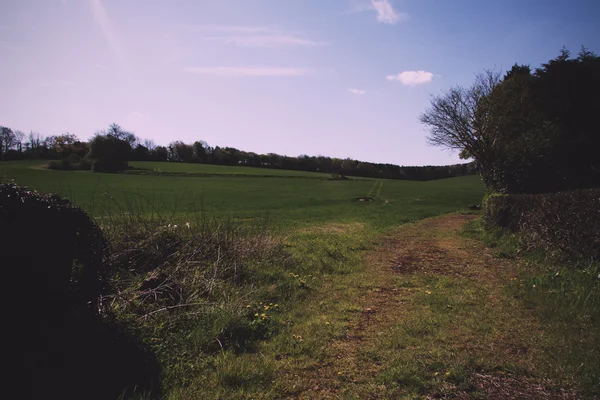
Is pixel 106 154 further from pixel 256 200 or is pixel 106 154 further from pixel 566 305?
pixel 566 305

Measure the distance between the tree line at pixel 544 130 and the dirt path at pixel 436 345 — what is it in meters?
17.3

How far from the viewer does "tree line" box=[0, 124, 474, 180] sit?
7069cm

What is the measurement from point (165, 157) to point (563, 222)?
10261 cm

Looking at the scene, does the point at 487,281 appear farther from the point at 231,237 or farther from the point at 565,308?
the point at 231,237

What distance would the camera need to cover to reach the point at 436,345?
448 cm

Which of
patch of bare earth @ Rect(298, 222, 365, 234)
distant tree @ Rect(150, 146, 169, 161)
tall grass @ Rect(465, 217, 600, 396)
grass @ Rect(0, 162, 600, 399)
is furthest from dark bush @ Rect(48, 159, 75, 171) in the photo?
tall grass @ Rect(465, 217, 600, 396)

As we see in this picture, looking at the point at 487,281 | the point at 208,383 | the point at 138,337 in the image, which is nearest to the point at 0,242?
the point at 138,337

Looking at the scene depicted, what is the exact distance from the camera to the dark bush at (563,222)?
7418 mm

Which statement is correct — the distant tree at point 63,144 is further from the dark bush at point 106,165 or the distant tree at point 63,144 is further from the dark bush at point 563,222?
the dark bush at point 563,222

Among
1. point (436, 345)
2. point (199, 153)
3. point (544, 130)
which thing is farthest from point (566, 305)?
point (199, 153)

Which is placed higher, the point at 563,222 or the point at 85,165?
the point at 85,165

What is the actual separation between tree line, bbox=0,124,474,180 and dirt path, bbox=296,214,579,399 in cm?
7687

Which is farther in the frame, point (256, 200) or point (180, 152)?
point (180, 152)

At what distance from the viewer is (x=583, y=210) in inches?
303
